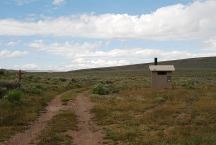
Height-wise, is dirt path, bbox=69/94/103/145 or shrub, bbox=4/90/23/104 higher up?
shrub, bbox=4/90/23/104

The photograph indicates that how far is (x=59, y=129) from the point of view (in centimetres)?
1936

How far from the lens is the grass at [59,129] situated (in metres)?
16.4

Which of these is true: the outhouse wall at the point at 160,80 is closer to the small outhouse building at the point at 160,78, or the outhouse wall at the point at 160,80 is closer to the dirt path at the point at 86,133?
the small outhouse building at the point at 160,78

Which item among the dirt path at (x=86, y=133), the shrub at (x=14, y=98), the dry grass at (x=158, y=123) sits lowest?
the dirt path at (x=86, y=133)

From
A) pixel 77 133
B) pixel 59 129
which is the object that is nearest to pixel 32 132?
pixel 59 129

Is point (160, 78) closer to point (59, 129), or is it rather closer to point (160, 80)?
point (160, 80)

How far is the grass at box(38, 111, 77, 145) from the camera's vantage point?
16.4 m

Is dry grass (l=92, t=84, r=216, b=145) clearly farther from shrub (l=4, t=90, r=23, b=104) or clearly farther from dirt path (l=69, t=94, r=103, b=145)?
shrub (l=4, t=90, r=23, b=104)

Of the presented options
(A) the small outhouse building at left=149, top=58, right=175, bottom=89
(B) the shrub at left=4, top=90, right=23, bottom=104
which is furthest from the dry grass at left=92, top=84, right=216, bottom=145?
(A) the small outhouse building at left=149, top=58, right=175, bottom=89

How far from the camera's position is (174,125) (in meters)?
20.6

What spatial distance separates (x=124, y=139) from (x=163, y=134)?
1.81 metres

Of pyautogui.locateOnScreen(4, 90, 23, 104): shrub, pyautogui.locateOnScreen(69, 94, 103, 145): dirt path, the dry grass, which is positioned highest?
pyautogui.locateOnScreen(4, 90, 23, 104): shrub

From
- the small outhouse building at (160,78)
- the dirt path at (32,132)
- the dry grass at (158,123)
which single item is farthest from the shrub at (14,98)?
the small outhouse building at (160,78)

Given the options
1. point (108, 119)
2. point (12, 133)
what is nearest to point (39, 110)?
point (108, 119)
